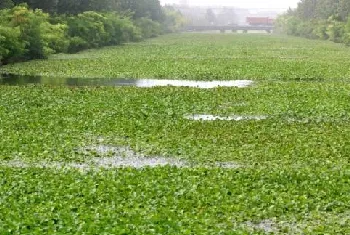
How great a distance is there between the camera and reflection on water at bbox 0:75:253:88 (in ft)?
125

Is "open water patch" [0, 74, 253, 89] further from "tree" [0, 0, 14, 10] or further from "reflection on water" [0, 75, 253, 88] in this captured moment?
"tree" [0, 0, 14, 10]

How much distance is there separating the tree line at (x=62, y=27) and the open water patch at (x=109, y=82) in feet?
21.9

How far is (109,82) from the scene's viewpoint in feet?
129

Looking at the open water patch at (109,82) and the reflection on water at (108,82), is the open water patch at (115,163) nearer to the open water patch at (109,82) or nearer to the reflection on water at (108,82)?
the open water patch at (109,82)

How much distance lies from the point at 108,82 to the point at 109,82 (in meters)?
0.05

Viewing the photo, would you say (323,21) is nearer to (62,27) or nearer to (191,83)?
(62,27)

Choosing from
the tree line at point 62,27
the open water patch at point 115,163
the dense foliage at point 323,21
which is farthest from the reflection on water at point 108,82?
the dense foliage at point 323,21

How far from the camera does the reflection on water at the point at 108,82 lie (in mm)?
38094

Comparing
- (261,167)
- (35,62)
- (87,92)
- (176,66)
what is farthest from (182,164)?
(35,62)

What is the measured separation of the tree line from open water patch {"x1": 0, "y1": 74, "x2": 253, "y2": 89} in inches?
263

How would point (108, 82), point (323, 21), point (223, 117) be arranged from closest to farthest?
point (223, 117), point (108, 82), point (323, 21)

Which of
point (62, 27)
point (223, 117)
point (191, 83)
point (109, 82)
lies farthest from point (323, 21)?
point (223, 117)

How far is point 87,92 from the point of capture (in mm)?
32875

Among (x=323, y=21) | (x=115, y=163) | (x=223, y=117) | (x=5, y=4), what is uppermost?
(x=5, y=4)
